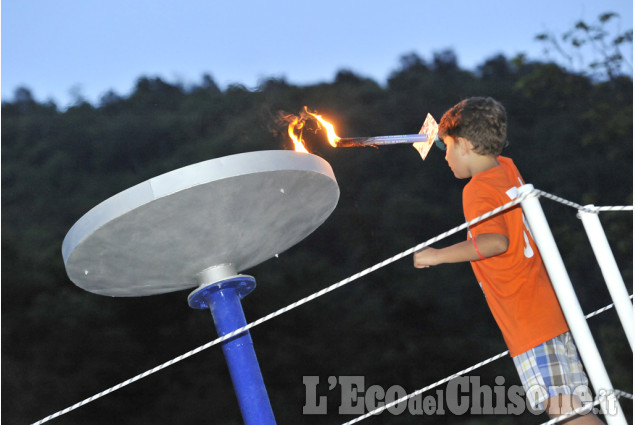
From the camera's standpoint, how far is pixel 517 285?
1411 mm

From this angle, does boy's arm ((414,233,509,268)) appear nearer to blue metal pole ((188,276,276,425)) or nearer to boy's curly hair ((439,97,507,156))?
boy's curly hair ((439,97,507,156))

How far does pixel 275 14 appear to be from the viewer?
9.56 metres

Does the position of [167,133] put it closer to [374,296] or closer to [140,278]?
[374,296]

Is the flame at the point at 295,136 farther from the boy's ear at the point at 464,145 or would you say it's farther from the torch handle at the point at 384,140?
the boy's ear at the point at 464,145

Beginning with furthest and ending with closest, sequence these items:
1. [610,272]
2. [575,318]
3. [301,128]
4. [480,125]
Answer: [301,128]
[480,125]
[610,272]
[575,318]

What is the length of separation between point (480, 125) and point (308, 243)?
643 centimetres

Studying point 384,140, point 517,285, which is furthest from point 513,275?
point 384,140

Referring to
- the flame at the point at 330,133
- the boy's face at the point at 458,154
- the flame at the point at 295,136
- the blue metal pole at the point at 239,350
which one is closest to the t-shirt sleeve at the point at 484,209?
the boy's face at the point at 458,154

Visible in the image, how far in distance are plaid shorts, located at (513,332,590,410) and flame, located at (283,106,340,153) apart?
631mm

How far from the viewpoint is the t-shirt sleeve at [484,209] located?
1.38m

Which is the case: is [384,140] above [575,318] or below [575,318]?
above

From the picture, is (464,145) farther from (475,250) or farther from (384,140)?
(475,250)

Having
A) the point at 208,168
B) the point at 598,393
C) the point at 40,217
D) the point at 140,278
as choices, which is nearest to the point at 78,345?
the point at 40,217

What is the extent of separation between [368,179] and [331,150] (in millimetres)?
529
